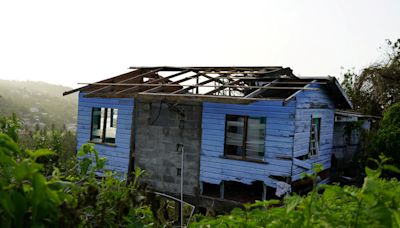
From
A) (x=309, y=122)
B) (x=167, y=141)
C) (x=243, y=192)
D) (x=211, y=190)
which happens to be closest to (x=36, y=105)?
(x=167, y=141)

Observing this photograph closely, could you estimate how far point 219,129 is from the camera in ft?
44.0

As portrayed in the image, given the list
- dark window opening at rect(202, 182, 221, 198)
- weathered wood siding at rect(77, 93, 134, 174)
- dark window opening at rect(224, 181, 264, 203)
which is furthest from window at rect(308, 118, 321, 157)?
weathered wood siding at rect(77, 93, 134, 174)

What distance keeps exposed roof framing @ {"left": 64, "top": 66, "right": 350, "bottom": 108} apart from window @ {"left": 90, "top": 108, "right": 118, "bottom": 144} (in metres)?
0.75

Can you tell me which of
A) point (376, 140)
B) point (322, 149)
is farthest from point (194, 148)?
point (376, 140)

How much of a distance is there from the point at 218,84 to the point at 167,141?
249cm

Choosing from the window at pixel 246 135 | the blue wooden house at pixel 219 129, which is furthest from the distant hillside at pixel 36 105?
the window at pixel 246 135

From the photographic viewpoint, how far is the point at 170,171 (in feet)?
46.8

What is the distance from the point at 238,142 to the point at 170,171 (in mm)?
2598

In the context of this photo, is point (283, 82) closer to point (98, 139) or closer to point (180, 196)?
point (180, 196)

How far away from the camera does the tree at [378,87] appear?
21.0m

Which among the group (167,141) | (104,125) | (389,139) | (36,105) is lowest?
(167,141)

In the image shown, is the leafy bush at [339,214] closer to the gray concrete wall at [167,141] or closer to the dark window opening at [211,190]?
the gray concrete wall at [167,141]

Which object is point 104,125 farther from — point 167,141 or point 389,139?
point 389,139

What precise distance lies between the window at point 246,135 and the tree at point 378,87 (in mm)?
10541
